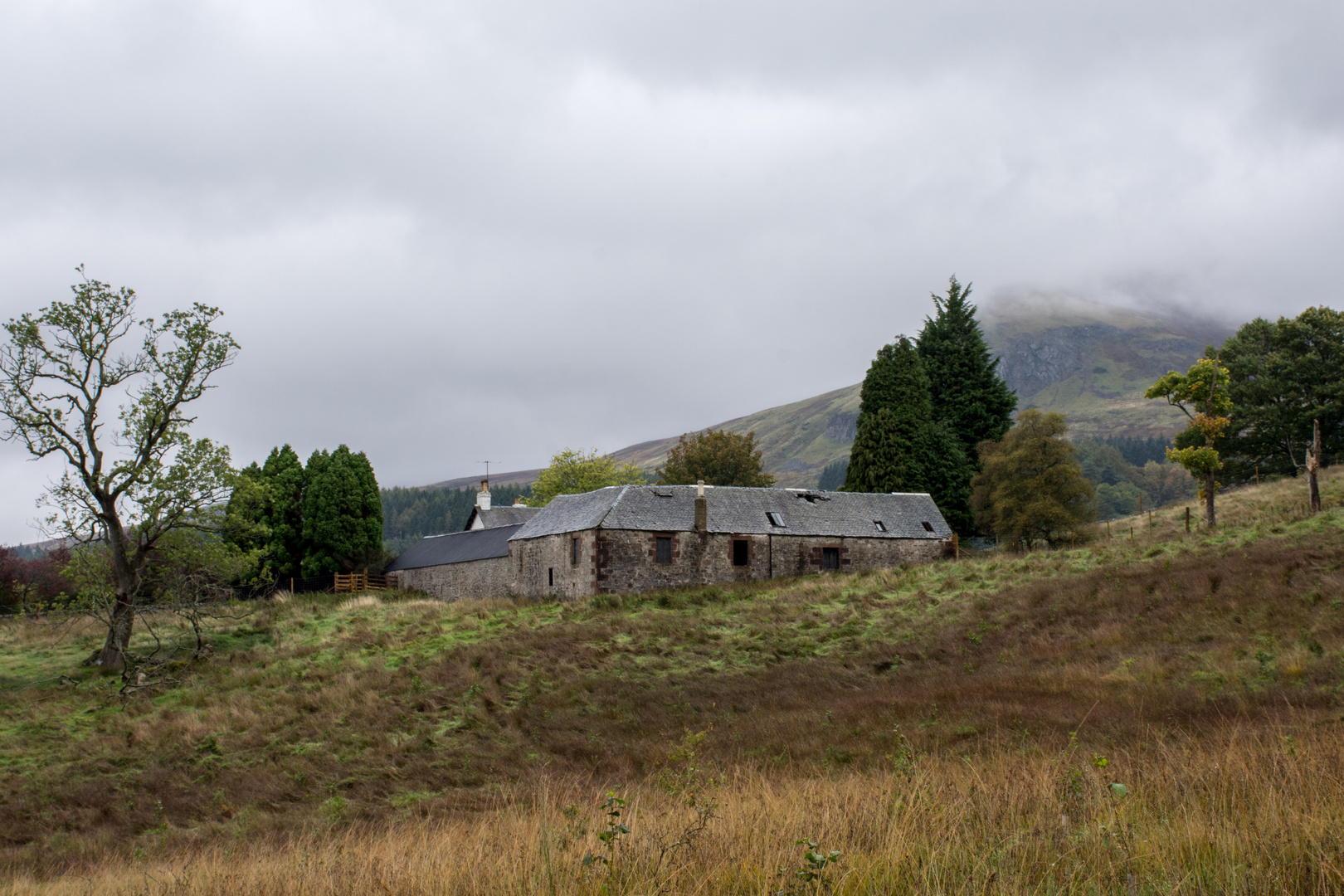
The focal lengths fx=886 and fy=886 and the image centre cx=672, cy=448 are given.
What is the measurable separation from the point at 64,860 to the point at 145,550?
1729 centimetres

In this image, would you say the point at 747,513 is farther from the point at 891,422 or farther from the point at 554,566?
the point at 891,422

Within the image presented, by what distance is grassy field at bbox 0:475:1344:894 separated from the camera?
5.86 m

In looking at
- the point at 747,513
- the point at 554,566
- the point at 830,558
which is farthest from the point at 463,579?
the point at 830,558

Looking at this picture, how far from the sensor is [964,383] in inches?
2343

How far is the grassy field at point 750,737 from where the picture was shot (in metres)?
5.86

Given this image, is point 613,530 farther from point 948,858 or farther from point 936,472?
point 948,858

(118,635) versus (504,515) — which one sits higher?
(504,515)

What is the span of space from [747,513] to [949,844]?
38887 mm

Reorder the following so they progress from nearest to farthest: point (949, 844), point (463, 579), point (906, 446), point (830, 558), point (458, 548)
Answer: point (949, 844)
point (830, 558)
point (463, 579)
point (906, 446)
point (458, 548)

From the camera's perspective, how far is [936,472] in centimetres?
5409

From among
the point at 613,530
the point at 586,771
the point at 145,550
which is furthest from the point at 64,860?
the point at 613,530

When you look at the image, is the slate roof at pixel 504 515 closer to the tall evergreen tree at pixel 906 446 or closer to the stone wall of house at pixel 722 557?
the stone wall of house at pixel 722 557

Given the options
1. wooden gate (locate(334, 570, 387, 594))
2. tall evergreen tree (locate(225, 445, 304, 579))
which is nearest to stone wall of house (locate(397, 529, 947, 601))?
wooden gate (locate(334, 570, 387, 594))

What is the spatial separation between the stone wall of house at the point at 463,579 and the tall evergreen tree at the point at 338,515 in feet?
10.3
